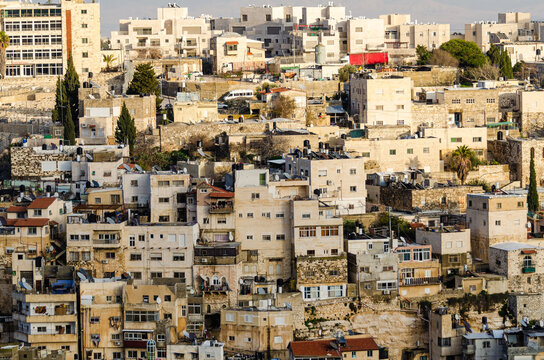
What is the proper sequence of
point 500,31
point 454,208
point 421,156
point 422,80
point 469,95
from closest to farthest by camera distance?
1. point 454,208
2. point 421,156
3. point 469,95
4. point 422,80
5. point 500,31

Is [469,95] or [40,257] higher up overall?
[469,95]

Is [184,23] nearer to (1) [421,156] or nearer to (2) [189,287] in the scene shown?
(1) [421,156]

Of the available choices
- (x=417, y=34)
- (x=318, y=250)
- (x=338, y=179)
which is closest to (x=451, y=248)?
(x=318, y=250)

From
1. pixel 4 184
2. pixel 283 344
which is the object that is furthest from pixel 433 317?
pixel 4 184

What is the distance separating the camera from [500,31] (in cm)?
9281

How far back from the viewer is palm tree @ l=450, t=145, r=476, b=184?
5647 cm

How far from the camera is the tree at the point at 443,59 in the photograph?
235 feet

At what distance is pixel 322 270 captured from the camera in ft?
152

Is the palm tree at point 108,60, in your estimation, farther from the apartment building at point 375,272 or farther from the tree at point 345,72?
the apartment building at point 375,272

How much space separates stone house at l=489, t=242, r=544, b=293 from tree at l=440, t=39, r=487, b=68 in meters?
25.5

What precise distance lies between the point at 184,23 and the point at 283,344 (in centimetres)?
4544

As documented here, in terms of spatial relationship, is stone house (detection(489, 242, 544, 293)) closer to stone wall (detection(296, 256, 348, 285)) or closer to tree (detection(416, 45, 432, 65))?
stone wall (detection(296, 256, 348, 285))

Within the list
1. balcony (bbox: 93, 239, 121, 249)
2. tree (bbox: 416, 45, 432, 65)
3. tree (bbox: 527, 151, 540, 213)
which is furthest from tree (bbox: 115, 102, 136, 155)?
tree (bbox: 416, 45, 432, 65)

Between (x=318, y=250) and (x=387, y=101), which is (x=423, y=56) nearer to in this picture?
(x=387, y=101)
